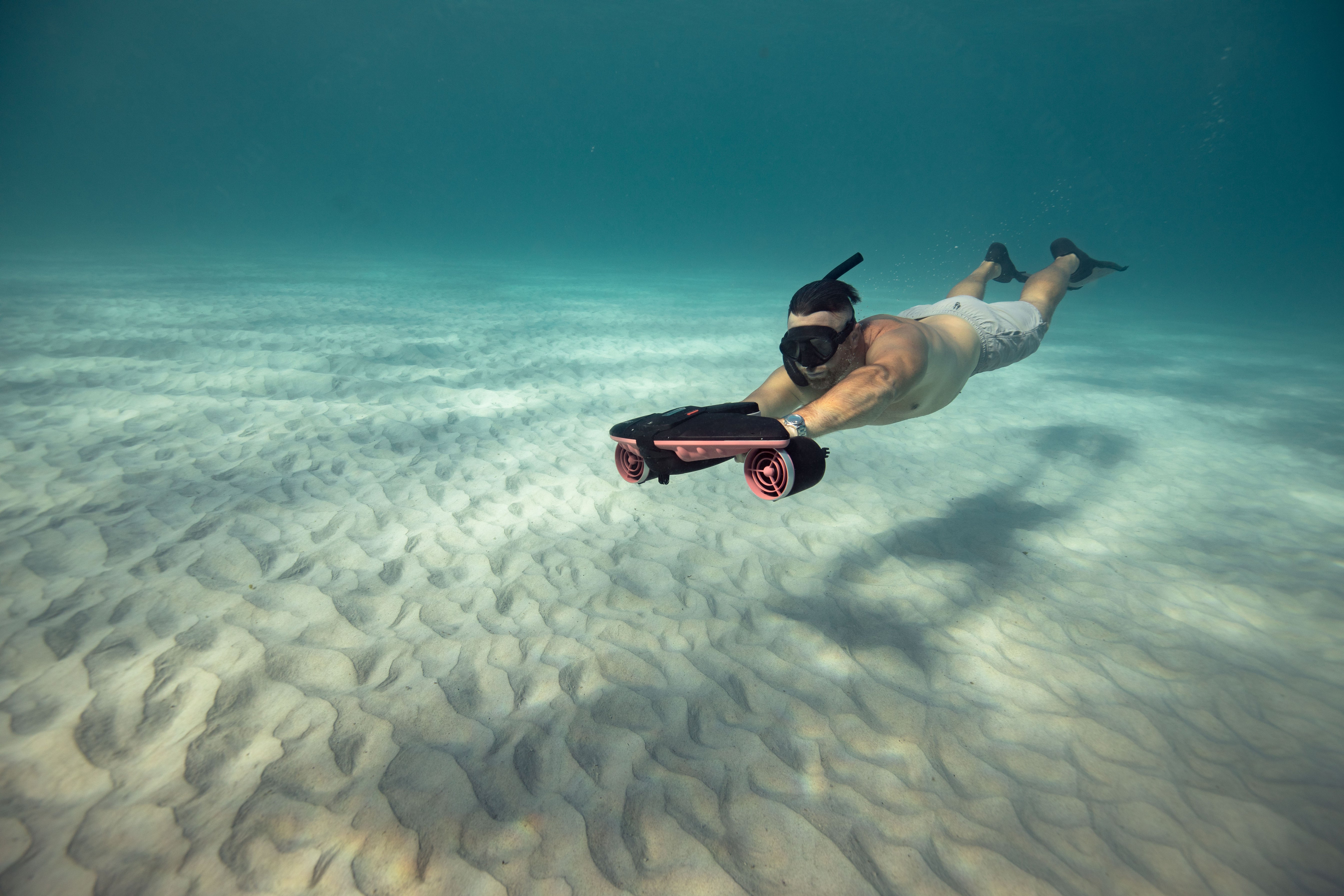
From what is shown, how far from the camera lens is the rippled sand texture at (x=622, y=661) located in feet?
7.01

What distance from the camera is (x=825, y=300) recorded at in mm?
3002

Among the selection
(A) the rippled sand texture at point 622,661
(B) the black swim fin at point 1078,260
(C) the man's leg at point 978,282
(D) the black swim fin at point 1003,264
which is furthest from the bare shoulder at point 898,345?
(B) the black swim fin at point 1078,260

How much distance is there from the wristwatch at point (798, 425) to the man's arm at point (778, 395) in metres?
1.15

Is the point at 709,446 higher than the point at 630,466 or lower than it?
higher

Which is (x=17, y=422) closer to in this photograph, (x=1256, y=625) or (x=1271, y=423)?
(x=1256, y=625)

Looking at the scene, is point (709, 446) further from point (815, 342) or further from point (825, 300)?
point (825, 300)

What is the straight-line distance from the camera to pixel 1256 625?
154 inches

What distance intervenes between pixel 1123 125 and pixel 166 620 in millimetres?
132831

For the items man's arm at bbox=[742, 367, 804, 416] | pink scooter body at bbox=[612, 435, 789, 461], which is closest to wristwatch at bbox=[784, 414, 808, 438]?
pink scooter body at bbox=[612, 435, 789, 461]

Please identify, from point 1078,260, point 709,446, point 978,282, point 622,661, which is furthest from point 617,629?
point 1078,260

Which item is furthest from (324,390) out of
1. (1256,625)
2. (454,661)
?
(1256,625)

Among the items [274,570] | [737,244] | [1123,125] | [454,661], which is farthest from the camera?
[1123,125]

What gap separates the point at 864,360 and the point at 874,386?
22.0 inches

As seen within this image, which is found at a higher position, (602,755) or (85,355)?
(85,355)
